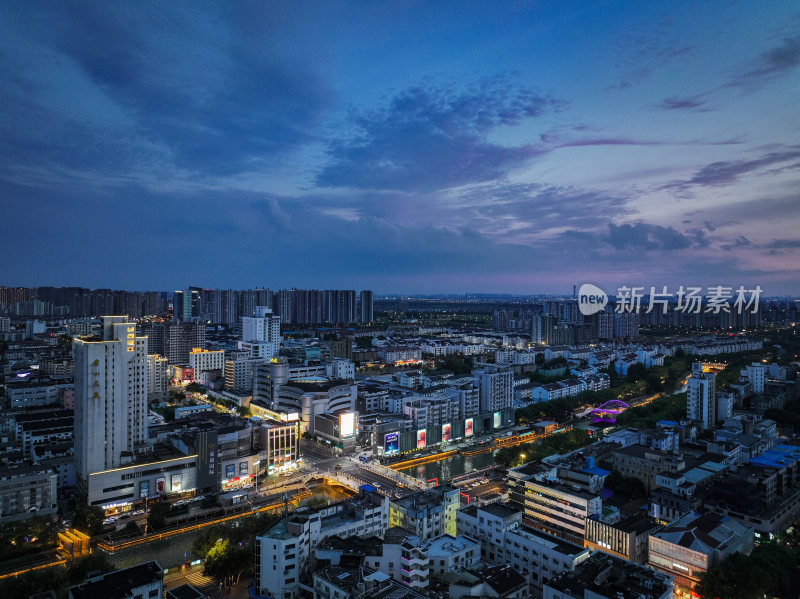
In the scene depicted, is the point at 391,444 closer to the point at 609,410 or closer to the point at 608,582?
the point at 608,582

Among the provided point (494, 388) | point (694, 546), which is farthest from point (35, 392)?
point (694, 546)

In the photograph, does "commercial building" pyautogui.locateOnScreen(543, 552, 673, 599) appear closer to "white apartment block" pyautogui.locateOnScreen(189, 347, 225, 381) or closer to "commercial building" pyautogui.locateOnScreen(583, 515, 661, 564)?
"commercial building" pyautogui.locateOnScreen(583, 515, 661, 564)

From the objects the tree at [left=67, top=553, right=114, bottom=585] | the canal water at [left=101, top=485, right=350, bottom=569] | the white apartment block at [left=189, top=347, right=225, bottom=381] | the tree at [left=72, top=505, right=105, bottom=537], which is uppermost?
the white apartment block at [left=189, top=347, right=225, bottom=381]

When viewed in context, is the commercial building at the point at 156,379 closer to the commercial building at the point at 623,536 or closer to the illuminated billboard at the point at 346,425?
the illuminated billboard at the point at 346,425

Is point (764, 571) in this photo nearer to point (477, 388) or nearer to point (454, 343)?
point (477, 388)

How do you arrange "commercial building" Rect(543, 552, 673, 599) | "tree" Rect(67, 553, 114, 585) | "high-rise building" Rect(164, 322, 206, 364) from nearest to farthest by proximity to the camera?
"commercial building" Rect(543, 552, 673, 599), "tree" Rect(67, 553, 114, 585), "high-rise building" Rect(164, 322, 206, 364)

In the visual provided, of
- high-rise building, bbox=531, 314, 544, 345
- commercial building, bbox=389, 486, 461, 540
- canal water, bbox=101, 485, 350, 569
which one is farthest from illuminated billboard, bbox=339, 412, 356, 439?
high-rise building, bbox=531, 314, 544, 345

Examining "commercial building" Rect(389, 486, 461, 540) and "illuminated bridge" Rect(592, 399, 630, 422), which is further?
"illuminated bridge" Rect(592, 399, 630, 422)
